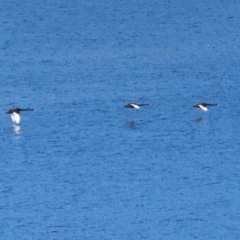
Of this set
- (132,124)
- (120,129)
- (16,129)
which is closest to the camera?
(16,129)

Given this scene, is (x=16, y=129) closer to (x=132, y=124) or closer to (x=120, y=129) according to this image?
(x=120, y=129)

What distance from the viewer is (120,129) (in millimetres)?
56688

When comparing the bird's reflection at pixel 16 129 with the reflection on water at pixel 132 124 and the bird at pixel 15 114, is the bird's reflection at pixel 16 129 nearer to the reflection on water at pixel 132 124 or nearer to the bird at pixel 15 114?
the bird at pixel 15 114

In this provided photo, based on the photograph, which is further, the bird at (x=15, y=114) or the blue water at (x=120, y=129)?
the bird at (x=15, y=114)

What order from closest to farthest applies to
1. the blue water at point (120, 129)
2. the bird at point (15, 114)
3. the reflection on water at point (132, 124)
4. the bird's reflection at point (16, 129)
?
the blue water at point (120, 129), the bird's reflection at point (16, 129), the bird at point (15, 114), the reflection on water at point (132, 124)

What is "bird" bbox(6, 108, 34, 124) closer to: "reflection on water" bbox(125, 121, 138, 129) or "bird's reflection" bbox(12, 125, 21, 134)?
"bird's reflection" bbox(12, 125, 21, 134)

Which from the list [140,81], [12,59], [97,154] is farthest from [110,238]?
[12,59]

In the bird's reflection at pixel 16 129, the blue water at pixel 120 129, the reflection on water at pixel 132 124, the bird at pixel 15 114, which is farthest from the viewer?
the reflection on water at pixel 132 124

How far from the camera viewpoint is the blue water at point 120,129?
46.2m

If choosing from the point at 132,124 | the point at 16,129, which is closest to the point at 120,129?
the point at 132,124

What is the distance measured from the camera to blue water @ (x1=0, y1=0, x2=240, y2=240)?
4619 cm

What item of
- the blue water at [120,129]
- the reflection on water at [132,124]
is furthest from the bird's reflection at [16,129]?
the reflection on water at [132,124]

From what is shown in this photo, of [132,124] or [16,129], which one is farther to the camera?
[132,124]

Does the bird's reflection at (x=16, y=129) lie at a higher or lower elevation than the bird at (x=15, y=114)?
lower
